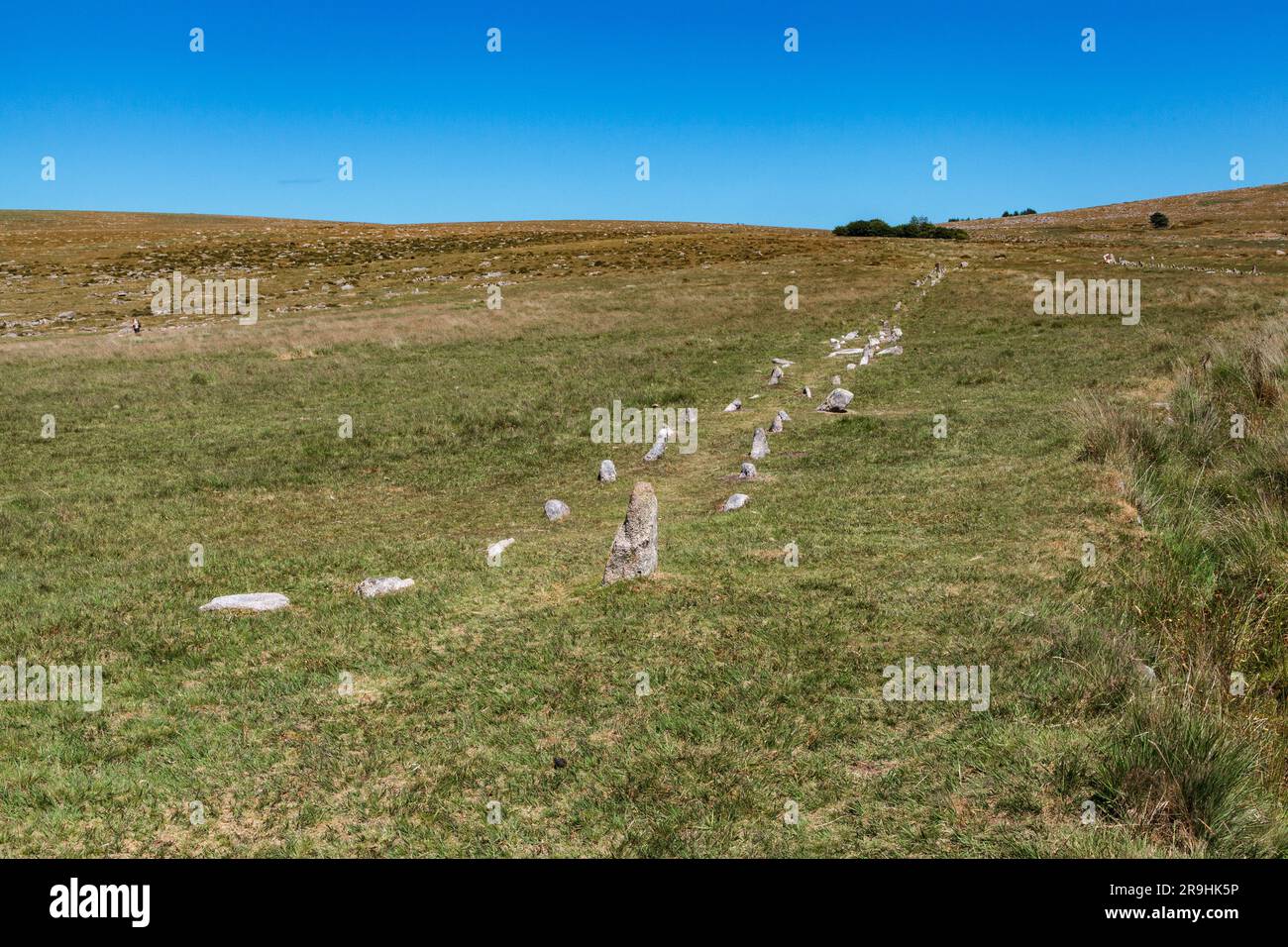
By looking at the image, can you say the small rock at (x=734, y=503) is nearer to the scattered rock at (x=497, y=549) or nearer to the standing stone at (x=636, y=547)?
the scattered rock at (x=497, y=549)

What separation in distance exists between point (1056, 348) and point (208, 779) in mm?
30749

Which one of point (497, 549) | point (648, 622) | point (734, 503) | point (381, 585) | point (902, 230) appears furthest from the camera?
point (902, 230)

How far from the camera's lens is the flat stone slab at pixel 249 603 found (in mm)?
10305

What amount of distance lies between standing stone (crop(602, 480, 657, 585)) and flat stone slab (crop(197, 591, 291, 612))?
4.12 metres

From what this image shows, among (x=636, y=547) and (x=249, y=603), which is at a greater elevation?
(x=636, y=547)

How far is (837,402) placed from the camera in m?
22.8

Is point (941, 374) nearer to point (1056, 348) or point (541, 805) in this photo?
point (1056, 348)

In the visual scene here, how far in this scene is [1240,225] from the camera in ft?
294

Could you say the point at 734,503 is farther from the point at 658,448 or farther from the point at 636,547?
the point at 658,448

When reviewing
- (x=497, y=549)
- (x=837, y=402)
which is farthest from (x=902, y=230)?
(x=497, y=549)

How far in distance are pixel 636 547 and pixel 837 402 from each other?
540 inches

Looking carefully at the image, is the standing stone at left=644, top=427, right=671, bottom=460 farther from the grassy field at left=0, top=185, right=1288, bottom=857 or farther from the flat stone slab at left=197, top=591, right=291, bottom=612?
the flat stone slab at left=197, top=591, right=291, bottom=612
